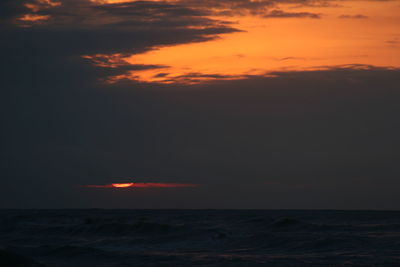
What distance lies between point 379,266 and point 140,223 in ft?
95.9

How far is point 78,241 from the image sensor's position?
39875 mm

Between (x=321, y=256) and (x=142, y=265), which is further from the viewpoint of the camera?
(x=321, y=256)

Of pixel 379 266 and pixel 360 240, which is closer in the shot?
pixel 379 266

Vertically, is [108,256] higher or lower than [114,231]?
higher

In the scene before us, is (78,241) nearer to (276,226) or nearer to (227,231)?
(227,231)

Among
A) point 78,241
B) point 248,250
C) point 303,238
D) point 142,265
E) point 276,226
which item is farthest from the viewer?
point 276,226

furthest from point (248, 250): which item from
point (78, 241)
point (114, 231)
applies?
Result: point (114, 231)

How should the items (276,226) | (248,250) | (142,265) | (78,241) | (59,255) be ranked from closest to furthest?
(142,265) → (59,255) → (248,250) → (78,241) → (276,226)

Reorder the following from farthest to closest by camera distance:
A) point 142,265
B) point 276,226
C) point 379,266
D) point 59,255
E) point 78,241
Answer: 1. point 276,226
2. point 78,241
3. point 59,255
4. point 142,265
5. point 379,266

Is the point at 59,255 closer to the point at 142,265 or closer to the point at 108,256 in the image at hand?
the point at 108,256

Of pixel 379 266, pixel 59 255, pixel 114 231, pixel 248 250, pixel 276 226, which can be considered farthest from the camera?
pixel 114 231

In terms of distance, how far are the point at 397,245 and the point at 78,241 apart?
21.3 m

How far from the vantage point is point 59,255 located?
95.5 ft

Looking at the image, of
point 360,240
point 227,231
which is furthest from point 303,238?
point 227,231
